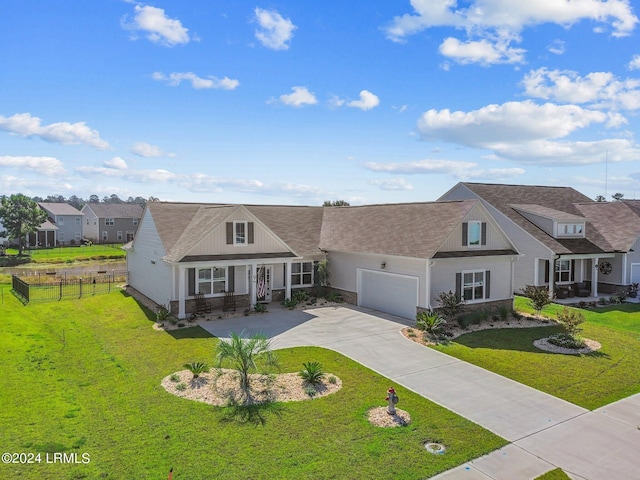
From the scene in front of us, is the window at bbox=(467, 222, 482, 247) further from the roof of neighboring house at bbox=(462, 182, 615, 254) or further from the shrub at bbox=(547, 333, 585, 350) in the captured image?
the roof of neighboring house at bbox=(462, 182, 615, 254)

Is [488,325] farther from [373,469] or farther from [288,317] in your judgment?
[373,469]

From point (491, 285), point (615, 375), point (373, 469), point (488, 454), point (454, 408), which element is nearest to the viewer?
point (373, 469)

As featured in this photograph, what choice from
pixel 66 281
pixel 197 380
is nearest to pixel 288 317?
pixel 197 380

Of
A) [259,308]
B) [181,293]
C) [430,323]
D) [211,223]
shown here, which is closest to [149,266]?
[211,223]

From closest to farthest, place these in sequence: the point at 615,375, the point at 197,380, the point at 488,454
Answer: the point at 488,454 < the point at 197,380 < the point at 615,375

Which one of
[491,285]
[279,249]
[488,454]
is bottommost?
[488,454]

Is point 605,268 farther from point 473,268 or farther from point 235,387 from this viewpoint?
point 235,387

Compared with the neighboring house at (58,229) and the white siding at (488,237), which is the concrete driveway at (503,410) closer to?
the white siding at (488,237)
